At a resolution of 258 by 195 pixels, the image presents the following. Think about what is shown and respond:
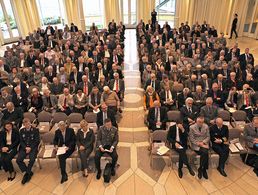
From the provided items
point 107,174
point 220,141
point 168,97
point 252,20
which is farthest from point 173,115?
point 252,20

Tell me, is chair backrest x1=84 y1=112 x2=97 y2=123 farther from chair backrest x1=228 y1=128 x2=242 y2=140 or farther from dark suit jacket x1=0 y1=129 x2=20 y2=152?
chair backrest x1=228 y1=128 x2=242 y2=140

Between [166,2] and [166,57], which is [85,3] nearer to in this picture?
[166,2]

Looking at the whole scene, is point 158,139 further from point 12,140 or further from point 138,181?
point 12,140

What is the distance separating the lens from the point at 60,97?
7258 mm

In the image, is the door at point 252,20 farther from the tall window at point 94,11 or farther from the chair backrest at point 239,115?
the chair backrest at point 239,115

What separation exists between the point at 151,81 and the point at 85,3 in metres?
15.8

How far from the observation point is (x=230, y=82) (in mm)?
8047

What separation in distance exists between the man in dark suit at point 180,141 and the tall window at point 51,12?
57.4 feet

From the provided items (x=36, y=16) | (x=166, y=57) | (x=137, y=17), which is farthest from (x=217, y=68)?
(x=36, y=16)

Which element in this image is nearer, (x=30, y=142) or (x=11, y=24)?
(x=30, y=142)

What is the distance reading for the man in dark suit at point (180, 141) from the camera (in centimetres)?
548

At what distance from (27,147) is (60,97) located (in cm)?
204

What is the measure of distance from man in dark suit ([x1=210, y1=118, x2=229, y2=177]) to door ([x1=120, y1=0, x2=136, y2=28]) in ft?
57.0

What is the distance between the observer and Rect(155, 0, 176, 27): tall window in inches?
813
